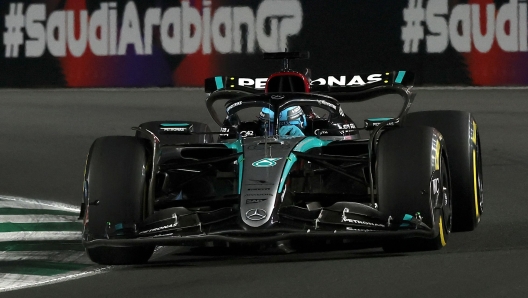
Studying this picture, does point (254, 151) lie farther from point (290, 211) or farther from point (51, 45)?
point (51, 45)

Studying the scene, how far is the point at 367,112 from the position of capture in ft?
52.7

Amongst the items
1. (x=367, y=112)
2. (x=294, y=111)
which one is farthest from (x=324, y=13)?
(x=294, y=111)

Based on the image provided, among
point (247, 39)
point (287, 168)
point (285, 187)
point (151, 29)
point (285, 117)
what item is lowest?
point (285, 187)

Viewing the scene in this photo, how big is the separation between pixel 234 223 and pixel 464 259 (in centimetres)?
131

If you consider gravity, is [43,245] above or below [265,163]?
below

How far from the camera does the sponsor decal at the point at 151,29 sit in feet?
59.1

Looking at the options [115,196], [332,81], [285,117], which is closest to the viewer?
[115,196]

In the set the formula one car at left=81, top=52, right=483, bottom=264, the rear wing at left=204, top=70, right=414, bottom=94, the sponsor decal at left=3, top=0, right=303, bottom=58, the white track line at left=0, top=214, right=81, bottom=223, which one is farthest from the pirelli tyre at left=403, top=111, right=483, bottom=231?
the sponsor decal at left=3, top=0, right=303, bottom=58

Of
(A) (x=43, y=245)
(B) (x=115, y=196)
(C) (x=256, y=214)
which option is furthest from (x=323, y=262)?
(A) (x=43, y=245)

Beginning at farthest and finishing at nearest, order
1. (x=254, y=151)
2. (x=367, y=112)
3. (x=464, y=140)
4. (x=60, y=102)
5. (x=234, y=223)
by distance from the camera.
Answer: (x=60, y=102) → (x=367, y=112) → (x=464, y=140) → (x=254, y=151) → (x=234, y=223)

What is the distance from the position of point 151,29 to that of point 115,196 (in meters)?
11.4

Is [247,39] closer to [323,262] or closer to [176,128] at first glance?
[176,128]

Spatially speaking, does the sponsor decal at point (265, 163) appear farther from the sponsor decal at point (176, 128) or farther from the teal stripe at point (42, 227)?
the teal stripe at point (42, 227)

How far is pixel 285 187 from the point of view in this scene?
733 cm
